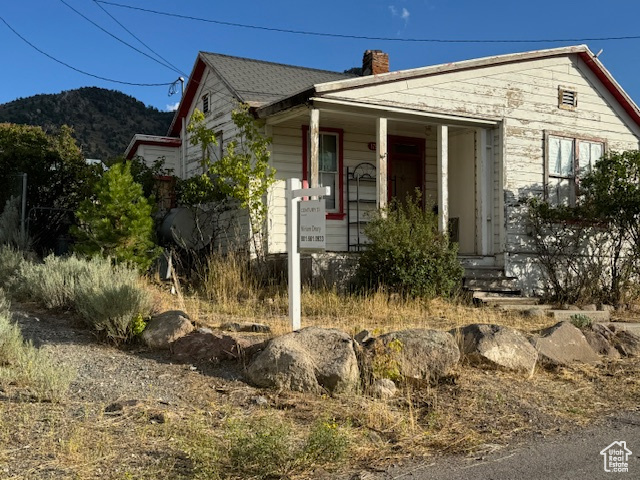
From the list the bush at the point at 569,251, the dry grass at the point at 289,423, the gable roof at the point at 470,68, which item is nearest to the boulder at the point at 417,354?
the dry grass at the point at 289,423

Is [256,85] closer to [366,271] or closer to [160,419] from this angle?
[366,271]

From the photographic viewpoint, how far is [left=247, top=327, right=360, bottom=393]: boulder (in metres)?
5.70

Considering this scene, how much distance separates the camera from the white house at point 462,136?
12209 mm

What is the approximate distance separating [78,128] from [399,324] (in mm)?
42114

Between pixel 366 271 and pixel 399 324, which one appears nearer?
pixel 399 324

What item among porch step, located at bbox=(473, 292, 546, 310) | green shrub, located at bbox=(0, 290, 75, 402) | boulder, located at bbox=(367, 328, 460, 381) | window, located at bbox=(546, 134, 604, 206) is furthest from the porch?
green shrub, located at bbox=(0, 290, 75, 402)

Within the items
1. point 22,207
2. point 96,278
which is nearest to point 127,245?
point 96,278

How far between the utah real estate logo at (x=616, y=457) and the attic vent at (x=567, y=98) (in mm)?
10308

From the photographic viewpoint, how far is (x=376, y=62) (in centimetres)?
1579

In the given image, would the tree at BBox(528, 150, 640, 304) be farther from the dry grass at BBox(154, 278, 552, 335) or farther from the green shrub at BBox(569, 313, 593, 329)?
the green shrub at BBox(569, 313, 593, 329)

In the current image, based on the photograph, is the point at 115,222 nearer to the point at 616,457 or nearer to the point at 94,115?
the point at 616,457

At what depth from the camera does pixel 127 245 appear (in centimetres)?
1038

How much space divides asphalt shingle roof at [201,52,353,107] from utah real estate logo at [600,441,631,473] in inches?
368

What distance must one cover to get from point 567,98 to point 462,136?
2.31 metres
